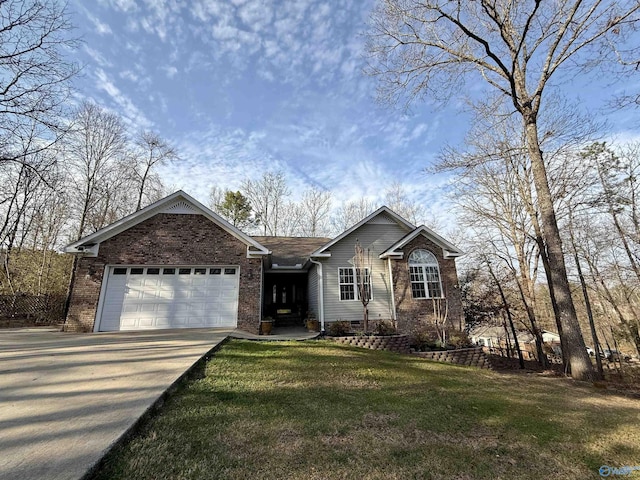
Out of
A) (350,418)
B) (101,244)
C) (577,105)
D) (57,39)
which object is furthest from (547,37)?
(101,244)

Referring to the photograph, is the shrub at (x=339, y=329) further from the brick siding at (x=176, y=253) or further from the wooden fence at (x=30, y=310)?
the wooden fence at (x=30, y=310)

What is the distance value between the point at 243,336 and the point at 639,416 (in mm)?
9420

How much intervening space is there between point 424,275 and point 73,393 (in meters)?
12.0

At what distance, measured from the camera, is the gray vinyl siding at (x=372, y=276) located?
40.2ft

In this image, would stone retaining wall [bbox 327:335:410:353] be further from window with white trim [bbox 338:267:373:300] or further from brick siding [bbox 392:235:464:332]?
window with white trim [bbox 338:267:373:300]

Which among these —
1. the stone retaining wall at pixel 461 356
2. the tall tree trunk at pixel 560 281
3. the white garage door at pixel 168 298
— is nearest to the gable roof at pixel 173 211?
the white garage door at pixel 168 298

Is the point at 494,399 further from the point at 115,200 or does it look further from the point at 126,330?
the point at 115,200

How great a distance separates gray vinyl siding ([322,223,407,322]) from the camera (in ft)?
40.2

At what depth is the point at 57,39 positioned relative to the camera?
7.85 meters

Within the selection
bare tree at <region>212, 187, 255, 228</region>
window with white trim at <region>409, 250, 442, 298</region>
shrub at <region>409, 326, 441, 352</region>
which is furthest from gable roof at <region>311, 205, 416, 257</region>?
bare tree at <region>212, 187, 255, 228</region>

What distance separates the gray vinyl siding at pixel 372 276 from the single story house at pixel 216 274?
0.05 m

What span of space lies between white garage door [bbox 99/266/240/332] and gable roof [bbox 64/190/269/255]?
49.2 inches

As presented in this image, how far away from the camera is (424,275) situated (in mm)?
12617

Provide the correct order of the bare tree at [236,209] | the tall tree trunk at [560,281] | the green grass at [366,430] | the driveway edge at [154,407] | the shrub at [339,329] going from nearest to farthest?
1. the driveway edge at [154,407]
2. the green grass at [366,430]
3. the tall tree trunk at [560,281]
4. the shrub at [339,329]
5. the bare tree at [236,209]
